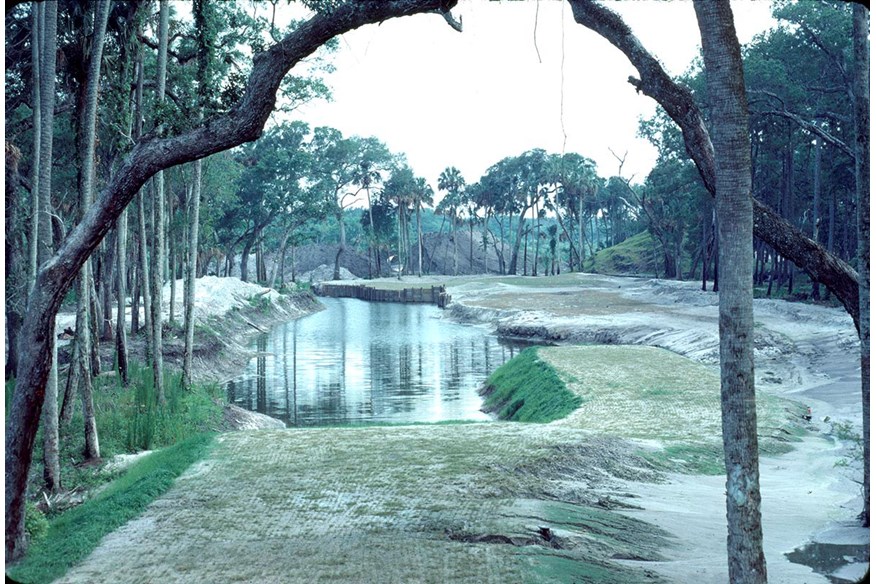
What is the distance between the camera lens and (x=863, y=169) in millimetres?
5969

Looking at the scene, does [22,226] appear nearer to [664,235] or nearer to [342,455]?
[342,455]

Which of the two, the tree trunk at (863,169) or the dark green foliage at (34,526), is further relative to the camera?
the dark green foliage at (34,526)

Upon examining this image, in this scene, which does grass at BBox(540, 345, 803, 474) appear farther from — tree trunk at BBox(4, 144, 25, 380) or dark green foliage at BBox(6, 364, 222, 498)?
tree trunk at BBox(4, 144, 25, 380)

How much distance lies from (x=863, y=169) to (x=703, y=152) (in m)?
1.04

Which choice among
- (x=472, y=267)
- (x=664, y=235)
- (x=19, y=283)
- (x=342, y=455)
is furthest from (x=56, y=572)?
(x=472, y=267)

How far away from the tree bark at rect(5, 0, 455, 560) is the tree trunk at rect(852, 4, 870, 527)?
8.98 ft

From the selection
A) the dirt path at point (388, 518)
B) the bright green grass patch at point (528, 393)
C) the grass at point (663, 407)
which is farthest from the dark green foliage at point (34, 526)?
the bright green grass patch at point (528, 393)

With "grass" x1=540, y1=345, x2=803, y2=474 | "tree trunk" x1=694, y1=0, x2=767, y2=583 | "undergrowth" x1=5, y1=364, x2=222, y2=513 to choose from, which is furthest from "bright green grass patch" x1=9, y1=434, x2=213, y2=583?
"grass" x1=540, y1=345, x2=803, y2=474

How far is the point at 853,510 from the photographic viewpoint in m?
7.29

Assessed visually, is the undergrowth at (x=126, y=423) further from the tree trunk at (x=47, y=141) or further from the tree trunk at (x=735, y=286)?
the tree trunk at (x=735, y=286)

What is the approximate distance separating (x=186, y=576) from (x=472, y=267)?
7130 centimetres

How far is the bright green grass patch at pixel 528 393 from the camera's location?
1499cm

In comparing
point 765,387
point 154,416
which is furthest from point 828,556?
point 765,387

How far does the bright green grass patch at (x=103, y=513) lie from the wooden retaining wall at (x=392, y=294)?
37.8m
